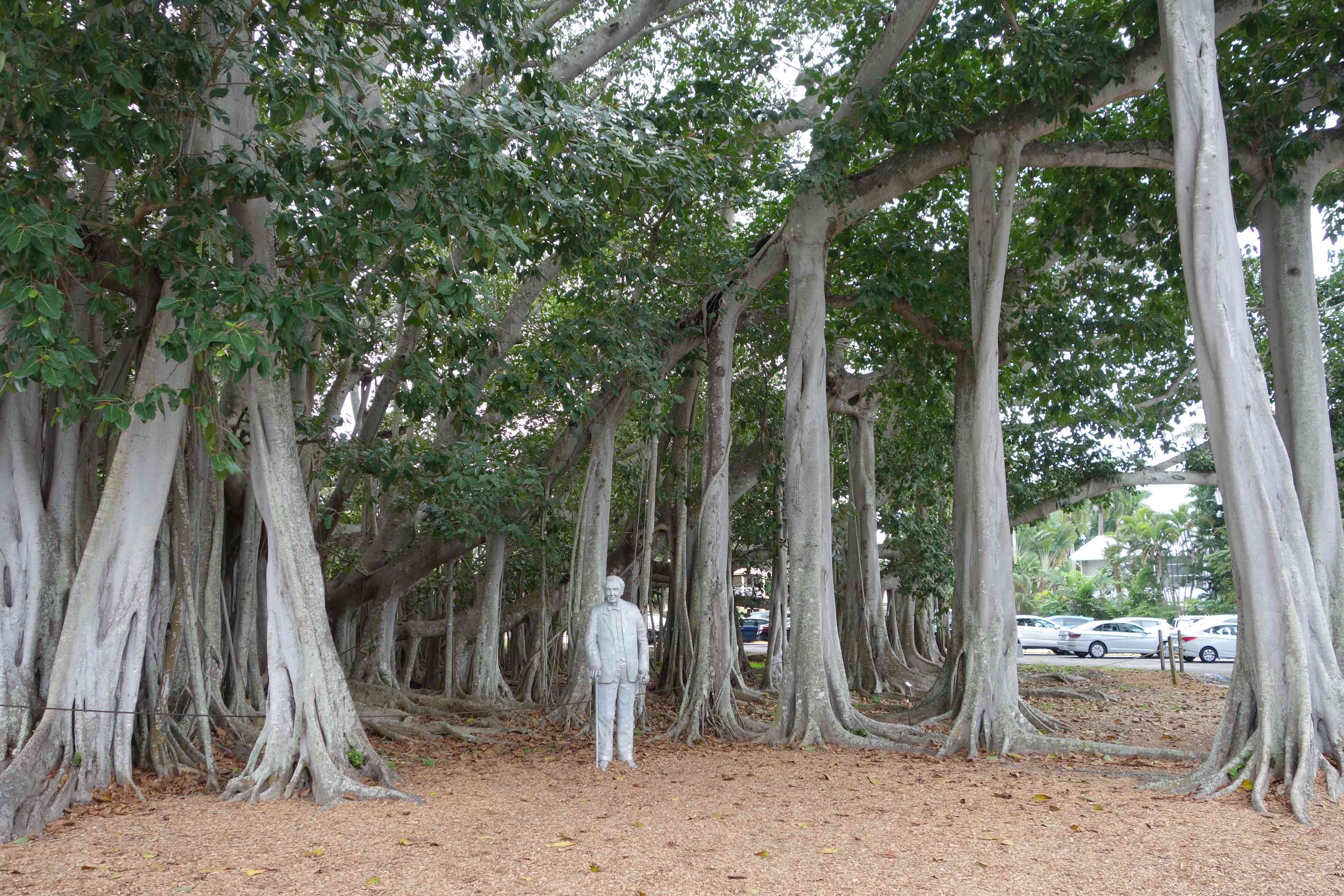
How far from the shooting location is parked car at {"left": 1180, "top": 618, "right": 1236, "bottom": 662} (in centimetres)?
1933

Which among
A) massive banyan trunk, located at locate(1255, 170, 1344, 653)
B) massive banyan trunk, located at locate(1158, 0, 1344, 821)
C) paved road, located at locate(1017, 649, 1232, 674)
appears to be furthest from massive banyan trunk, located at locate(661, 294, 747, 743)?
paved road, located at locate(1017, 649, 1232, 674)

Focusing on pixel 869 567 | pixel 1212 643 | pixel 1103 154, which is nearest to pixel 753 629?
pixel 1212 643

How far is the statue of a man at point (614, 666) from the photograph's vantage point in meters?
6.62

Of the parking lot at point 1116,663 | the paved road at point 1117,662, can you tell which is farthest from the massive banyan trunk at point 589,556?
the parking lot at point 1116,663

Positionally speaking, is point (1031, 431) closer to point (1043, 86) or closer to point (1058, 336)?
point (1058, 336)

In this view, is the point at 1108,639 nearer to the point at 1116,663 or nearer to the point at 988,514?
the point at 1116,663

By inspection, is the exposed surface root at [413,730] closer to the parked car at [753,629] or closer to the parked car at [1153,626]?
the parked car at [1153,626]

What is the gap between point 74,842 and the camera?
4.62m

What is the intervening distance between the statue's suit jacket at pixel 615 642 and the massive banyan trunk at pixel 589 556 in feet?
6.73

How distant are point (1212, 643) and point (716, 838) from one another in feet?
60.2

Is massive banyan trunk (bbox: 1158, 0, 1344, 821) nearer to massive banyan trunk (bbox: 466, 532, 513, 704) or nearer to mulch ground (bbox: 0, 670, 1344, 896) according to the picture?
mulch ground (bbox: 0, 670, 1344, 896)

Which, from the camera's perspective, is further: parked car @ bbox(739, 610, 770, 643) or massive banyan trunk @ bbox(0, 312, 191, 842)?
parked car @ bbox(739, 610, 770, 643)

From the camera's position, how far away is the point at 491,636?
1038 cm

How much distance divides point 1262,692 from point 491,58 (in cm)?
597
